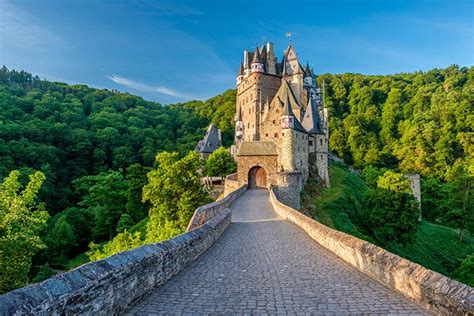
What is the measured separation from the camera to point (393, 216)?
30.1m

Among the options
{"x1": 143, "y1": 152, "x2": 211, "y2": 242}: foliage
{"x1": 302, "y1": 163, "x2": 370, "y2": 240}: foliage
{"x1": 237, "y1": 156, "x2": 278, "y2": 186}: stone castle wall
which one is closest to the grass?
{"x1": 302, "y1": 163, "x2": 370, "y2": 240}: foliage

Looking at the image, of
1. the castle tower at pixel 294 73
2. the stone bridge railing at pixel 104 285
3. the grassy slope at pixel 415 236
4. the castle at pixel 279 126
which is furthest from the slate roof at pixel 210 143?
the stone bridge railing at pixel 104 285

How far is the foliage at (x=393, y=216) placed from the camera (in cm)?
2969

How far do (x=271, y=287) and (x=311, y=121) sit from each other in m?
40.3

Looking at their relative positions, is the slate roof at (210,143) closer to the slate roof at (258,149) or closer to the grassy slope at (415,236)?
the grassy slope at (415,236)

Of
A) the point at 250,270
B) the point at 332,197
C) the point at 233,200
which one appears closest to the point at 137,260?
the point at 250,270

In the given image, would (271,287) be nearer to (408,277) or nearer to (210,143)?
(408,277)

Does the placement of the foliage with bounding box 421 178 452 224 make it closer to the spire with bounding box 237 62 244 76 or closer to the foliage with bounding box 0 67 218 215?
the spire with bounding box 237 62 244 76

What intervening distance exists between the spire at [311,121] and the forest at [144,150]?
18036 mm

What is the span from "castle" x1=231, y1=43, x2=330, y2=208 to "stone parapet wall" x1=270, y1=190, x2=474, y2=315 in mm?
22440

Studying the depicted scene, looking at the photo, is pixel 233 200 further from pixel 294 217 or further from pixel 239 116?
pixel 239 116

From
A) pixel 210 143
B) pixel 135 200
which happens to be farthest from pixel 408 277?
pixel 210 143

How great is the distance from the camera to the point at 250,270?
7.41 metres

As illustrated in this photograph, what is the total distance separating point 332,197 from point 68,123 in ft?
193
